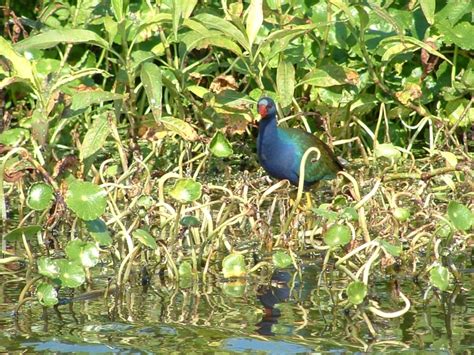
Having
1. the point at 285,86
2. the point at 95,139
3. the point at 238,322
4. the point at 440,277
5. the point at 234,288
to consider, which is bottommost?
the point at 238,322

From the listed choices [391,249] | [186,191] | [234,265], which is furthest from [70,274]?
[391,249]

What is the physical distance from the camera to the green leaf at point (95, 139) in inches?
199

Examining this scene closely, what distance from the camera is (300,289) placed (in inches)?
181

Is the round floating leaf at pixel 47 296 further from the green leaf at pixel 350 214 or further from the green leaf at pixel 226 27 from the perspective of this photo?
the green leaf at pixel 226 27

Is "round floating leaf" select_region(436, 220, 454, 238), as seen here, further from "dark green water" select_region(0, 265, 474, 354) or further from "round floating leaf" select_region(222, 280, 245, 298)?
"round floating leaf" select_region(222, 280, 245, 298)

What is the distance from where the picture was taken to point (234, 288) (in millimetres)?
4617

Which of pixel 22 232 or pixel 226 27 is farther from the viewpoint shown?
pixel 226 27

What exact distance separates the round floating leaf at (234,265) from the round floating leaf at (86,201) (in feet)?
1.73

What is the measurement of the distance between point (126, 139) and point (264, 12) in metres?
0.99

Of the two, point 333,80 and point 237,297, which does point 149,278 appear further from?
point 333,80

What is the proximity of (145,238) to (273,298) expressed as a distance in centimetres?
54

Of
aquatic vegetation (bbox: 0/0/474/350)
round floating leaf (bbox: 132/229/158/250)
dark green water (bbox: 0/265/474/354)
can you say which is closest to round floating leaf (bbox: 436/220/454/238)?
aquatic vegetation (bbox: 0/0/474/350)

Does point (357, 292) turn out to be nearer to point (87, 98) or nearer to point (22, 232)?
point (22, 232)

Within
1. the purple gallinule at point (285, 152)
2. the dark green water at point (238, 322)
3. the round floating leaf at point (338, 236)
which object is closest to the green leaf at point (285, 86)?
→ the purple gallinule at point (285, 152)
